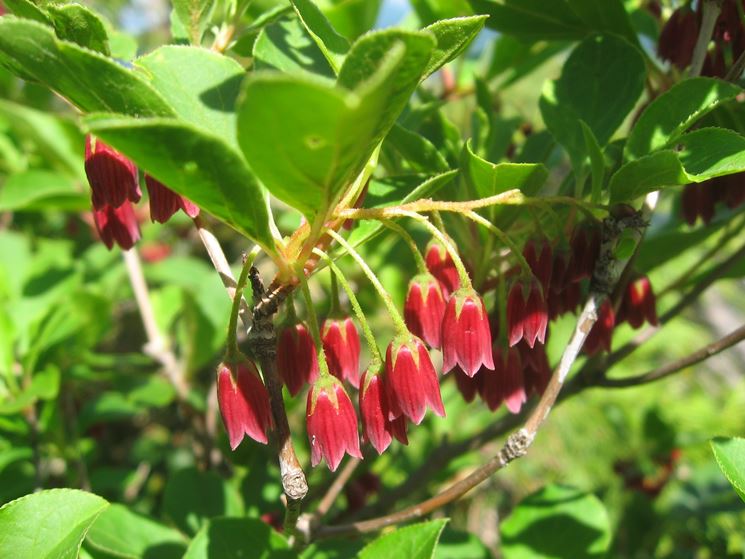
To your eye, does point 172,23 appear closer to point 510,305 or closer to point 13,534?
point 510,305

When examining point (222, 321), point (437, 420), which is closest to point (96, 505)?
point (222, 321)

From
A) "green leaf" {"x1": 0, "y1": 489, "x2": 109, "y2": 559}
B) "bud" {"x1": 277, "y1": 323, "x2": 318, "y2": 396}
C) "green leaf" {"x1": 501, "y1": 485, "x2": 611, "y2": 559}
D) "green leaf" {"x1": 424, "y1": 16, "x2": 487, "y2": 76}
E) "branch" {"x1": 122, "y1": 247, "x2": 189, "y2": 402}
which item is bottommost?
"green leaf" {"x1": 501, "y1": 485, "x2": 611, "y2": 559}

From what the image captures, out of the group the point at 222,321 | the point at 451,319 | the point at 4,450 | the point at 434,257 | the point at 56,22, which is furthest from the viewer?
the point at 222,321

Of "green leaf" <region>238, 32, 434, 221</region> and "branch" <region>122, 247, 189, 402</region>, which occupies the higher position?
"green leaf" <region>238, 32, 434, 221</region>

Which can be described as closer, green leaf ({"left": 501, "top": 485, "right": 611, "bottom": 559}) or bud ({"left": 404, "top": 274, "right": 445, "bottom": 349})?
bud ({"left": 404, "top": 274, "right": 445, "bottom": 349})

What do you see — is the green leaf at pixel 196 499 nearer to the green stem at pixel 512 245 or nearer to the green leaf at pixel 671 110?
the green stem at pixel 512 245

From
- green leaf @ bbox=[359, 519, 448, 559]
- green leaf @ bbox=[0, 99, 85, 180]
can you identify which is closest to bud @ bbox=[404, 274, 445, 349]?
green leaf @ bbox=[359, 519, 448, 559]

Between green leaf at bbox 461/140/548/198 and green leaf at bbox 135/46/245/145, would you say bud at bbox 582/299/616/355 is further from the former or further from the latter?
green leaf at bbox 135/46/245/145

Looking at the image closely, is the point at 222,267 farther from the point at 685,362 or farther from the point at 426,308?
the point at 685,362
